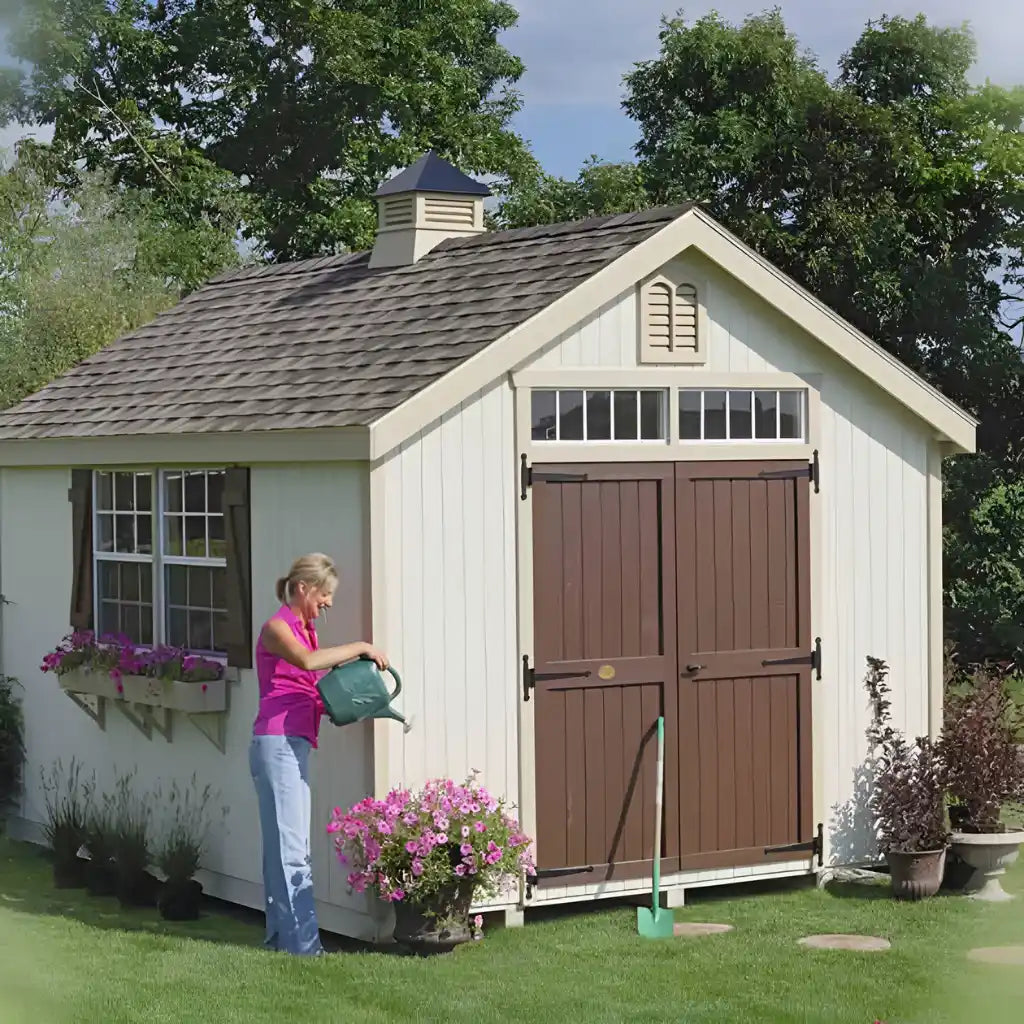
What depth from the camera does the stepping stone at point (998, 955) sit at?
2.49 ft

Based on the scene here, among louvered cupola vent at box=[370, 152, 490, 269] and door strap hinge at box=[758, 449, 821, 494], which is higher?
louvered cupola vent at box=[370, 152, 490, 269]

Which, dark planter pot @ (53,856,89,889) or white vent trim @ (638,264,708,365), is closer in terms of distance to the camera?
white vent trim @ (638,264,708,365)

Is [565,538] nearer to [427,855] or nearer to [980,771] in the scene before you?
[427,855]

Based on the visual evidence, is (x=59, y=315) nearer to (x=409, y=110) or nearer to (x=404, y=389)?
(x=409, y=110)

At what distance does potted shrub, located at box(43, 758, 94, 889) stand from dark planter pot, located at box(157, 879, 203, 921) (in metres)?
0.88

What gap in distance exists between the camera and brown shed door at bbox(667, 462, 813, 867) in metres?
8.16

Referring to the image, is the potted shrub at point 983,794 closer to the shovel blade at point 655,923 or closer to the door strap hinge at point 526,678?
the shovel blade at point 655,923

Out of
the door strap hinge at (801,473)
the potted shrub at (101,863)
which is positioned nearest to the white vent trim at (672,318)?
the door strap hinge at (801,473)

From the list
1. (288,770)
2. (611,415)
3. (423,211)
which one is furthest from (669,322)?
(288,770)

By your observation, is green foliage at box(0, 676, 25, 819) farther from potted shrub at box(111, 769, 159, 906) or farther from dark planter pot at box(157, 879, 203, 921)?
dark planter pot at box(157, 879, 203, 921)

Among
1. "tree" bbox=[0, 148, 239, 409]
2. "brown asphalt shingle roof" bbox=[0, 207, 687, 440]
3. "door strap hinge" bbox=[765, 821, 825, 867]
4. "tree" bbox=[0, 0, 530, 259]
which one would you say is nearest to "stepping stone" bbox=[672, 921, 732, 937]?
"door strap hinge" bbox=[765, 821, 825, 867]

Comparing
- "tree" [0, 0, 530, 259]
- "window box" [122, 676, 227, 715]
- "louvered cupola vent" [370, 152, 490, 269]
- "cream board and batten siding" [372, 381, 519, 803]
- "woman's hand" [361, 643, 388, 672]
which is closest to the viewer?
"woman's hand" [361, 643, 388, 672]

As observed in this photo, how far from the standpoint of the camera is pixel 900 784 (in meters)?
8.34

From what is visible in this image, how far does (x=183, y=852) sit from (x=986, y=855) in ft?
12.7
